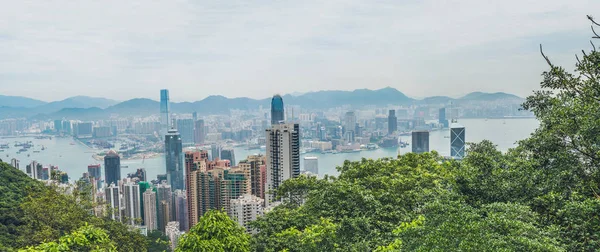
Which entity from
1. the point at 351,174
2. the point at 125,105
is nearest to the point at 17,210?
the point at 351,174

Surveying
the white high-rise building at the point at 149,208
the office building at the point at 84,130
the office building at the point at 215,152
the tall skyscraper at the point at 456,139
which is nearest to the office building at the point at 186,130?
the office building at the point at 215,152

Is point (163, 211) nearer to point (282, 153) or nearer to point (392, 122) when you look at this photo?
point (282, 153)

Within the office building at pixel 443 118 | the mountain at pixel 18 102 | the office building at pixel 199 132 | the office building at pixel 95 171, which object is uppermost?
the mountain at pixel 18 102

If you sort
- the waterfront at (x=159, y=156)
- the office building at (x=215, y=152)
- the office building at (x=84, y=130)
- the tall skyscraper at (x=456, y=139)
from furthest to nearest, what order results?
the office building at (x=84, y=130) → the office building at (x=215, y=152) → the tall skyscraper at (x=456, y=139) → the waterfront at (x=159, y=156)

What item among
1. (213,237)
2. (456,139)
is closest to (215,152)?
(456,139)

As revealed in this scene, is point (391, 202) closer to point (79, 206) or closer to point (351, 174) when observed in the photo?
point (351, 174)

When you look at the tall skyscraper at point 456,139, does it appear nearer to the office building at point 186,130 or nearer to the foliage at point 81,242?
the foliage at point 81,242

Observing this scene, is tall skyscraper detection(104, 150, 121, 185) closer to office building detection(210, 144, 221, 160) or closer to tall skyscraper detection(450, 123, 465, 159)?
office building detection(210, 144, 221, 160)

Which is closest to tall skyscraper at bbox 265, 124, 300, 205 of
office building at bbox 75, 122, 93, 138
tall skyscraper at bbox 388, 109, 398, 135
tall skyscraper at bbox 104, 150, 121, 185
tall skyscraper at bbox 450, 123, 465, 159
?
tall skyscraper at bbox 450, 123, 465, 159
